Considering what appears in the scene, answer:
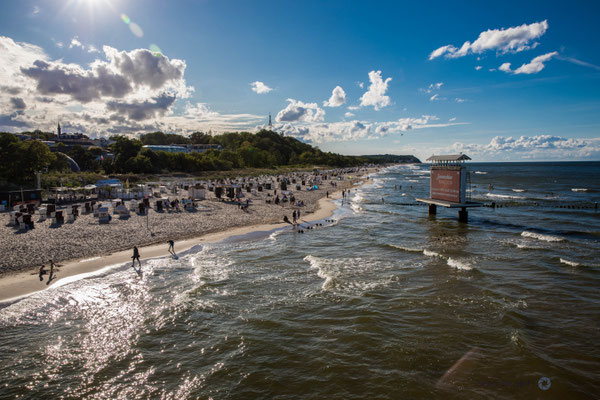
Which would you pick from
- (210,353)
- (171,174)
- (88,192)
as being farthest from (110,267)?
(171,174)

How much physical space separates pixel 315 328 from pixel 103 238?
18.2 metres

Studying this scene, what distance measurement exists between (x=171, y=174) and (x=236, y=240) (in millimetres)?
59663

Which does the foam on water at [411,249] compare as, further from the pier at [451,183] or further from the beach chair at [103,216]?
the beach chair at [103,216]

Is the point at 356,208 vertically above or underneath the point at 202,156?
underneath

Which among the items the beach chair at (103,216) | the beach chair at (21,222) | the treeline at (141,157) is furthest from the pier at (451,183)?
the treeline at (141,157)

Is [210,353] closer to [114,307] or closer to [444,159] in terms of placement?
[114,307]

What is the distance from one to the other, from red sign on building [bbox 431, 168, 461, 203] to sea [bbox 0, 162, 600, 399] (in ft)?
34.6

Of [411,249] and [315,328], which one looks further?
[411,249]

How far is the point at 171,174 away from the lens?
7781 cm

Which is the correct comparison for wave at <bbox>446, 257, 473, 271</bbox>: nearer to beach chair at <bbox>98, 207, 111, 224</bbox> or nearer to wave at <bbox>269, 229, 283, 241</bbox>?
wave at <bbox>269, 229, 283, 241</bbox>

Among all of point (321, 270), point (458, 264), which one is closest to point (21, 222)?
point (321, 270)

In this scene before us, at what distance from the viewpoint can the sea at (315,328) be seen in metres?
→ 9.32

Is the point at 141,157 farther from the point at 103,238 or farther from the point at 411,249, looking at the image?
the point at 411,249

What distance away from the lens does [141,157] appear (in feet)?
244
